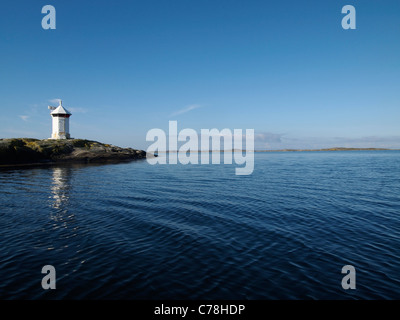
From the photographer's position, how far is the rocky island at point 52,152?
200 ft

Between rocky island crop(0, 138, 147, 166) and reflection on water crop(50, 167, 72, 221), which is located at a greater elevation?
rocky island crop(0, 138, 147, 166)

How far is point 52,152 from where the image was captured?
6975cm

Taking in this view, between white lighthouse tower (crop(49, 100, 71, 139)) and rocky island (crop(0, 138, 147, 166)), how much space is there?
4.26 metres

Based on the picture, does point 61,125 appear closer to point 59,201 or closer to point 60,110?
point 60,110

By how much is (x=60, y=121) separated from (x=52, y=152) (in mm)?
15388

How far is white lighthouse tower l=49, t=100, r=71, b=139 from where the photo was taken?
78.1 metres

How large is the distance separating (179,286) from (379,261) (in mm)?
9423

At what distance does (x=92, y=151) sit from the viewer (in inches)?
3095

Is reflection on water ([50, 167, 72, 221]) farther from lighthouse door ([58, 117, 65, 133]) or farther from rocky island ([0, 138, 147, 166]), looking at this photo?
lighthouse door ([58, 117, 65, 133])

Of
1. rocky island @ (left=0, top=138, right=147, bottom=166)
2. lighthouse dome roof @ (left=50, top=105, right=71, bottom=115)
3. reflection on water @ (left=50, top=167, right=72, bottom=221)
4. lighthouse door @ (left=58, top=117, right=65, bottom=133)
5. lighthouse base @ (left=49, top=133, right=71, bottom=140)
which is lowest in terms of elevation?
reflection on water @ (left=50, top=167, right=72, bottom=221)

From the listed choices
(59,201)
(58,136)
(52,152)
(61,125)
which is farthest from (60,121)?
(59,201)

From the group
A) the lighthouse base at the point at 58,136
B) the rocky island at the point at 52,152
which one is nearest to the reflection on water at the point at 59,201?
the rocky island at the point at 52,152

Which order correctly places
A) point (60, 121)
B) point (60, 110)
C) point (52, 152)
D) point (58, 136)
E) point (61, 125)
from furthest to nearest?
point (61, 125) < point (58, 136) < point (60, 121) < point (60, 110) < point (52, 152)

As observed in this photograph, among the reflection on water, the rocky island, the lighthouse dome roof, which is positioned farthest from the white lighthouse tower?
the reflection on water
